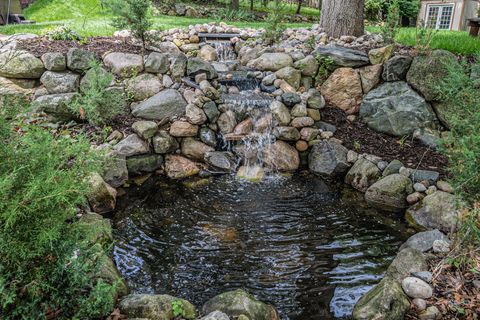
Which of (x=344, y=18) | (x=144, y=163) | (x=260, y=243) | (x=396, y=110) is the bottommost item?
(x=260, y=243)

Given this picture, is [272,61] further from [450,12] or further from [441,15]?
[441,15]

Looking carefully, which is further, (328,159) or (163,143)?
(328,159)

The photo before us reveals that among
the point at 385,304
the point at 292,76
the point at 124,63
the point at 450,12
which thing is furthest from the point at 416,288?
the point at 450,12

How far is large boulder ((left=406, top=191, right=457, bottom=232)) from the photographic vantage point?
15.1 feet

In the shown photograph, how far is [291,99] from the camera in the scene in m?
6.74

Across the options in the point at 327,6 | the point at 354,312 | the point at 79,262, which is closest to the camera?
the point at 79,262

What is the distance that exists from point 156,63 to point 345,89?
3.57 metres

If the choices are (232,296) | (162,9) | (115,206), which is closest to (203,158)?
(115,206)

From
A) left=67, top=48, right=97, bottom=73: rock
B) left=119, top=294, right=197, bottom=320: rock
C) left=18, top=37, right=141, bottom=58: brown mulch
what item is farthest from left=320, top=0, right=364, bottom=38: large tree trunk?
left=119, top=294, right=197, bottom=320: rock

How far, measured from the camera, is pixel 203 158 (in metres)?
6.37

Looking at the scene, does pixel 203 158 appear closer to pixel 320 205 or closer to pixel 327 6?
pixel 320 205

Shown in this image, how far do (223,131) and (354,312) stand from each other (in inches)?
164

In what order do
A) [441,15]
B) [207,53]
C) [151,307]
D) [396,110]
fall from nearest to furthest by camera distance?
[151,307] < [396,110] < [207,53] < [441,15]

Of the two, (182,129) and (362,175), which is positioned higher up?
(182,129)
